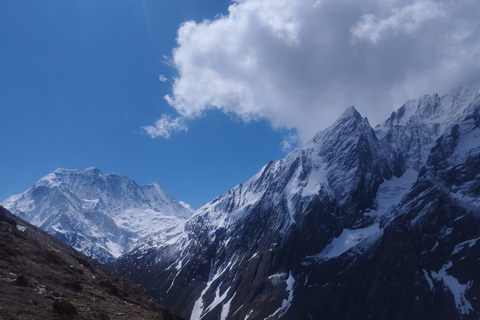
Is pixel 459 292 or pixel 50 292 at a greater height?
pixel 459 292

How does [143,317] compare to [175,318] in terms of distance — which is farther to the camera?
[175,318]

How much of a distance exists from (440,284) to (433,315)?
21505mm

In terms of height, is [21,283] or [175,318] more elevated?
[21,283]

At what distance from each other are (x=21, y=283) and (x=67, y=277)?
10.9 metres

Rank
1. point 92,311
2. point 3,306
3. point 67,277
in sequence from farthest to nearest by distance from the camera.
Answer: point 67,277 < point 92,311 < point 3,306

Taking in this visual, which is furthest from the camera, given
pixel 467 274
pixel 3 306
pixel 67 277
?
pixel 467 274

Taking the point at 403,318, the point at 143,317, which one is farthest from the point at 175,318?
→ the point at 403,318

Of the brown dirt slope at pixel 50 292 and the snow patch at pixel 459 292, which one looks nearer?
the brown dirt slope at pixel 50 292

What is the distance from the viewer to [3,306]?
34906 mm

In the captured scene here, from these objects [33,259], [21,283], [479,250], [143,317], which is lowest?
[143,317]

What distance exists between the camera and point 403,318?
187 metres

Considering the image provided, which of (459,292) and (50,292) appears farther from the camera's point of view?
(459,292)

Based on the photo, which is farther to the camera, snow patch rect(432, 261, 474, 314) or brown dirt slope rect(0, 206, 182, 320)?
snow patch rect(432, 261, 474, 314)

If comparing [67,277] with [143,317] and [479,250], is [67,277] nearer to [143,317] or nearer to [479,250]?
[143,317]
